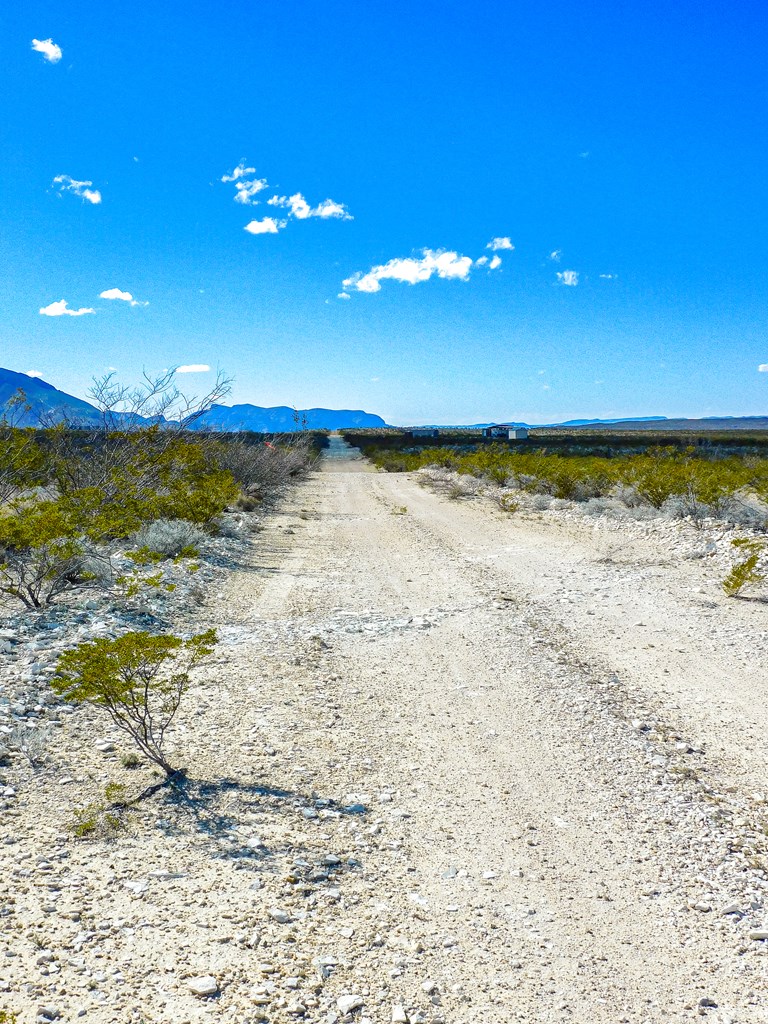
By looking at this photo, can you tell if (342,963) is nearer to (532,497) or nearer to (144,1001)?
(144,1001)

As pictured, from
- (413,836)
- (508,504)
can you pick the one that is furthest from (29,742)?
(508,504)

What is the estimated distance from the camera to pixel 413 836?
4113mm

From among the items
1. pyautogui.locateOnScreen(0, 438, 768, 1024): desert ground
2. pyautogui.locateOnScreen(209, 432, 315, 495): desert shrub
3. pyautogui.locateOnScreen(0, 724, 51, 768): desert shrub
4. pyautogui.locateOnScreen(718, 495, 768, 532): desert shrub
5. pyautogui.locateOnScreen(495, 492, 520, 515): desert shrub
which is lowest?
pyautogui.locateOnScreen(0, 438, 768, 1024): desert ground

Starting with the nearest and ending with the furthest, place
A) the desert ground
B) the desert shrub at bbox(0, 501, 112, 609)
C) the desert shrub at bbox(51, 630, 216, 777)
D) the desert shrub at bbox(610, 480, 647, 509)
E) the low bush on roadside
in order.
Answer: the desert ground → the desert shrub at bbox(51, 630, 216, 777) → the desert shrub at bbox(0, 501, 112, 609) → the low bush on roadside → the desert shrub at bbox(610, 480, 647, 509)

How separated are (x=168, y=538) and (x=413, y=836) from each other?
30.9 feet

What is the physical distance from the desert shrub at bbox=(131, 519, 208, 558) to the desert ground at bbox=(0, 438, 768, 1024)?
411 cm

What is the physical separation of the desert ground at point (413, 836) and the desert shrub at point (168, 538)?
4.11 m

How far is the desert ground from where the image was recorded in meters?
2.98

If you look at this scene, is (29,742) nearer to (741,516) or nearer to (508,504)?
(741,516)

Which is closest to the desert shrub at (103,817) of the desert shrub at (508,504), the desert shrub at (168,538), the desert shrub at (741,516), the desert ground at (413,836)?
the desert ground at (413,836)

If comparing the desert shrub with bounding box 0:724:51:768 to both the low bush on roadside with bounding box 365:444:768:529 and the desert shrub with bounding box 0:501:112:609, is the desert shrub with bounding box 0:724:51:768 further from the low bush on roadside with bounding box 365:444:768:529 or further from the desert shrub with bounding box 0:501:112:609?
the low bush on roadside with bounding box 365:444:768:529

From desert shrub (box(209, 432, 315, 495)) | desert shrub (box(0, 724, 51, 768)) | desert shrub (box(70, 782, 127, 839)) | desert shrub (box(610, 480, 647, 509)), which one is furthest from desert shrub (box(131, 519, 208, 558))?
desert shrub (box(610, 480, 647, 509))

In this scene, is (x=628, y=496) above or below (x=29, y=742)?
above

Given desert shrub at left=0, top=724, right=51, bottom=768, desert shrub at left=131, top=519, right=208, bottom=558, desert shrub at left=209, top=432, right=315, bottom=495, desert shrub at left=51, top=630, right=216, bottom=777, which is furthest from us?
desert shrub at left=209, top=432, right=315, bottom=495
